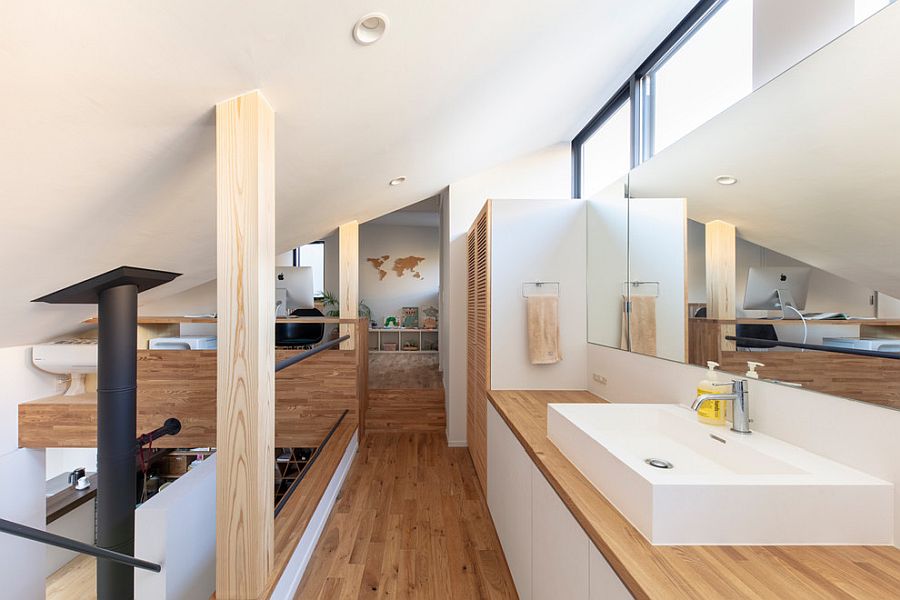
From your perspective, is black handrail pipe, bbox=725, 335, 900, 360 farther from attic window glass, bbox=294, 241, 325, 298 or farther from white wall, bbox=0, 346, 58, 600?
attic window glass, bbox=294, 241, 325, 298

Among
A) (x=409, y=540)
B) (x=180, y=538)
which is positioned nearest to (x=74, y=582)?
(x=409, y=540)

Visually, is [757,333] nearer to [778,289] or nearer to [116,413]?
[778,289]

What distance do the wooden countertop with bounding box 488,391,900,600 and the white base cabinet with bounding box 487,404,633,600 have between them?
2.3 inches

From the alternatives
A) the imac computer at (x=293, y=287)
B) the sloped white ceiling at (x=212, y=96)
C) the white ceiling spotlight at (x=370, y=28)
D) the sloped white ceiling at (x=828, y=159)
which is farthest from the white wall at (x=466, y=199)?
the white ceiling spotlight at (x=370, y=28)

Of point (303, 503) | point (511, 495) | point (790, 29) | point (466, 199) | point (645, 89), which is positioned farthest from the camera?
point (466, 199)

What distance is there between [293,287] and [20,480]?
234cm

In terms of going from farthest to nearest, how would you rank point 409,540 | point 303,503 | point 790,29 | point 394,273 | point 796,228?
point 394,273 → point 409,540 → point 303,503 → point 790,29 → point 796,228

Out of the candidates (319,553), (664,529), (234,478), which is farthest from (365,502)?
(664,529)

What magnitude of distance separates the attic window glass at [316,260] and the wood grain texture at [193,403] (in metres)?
3.20

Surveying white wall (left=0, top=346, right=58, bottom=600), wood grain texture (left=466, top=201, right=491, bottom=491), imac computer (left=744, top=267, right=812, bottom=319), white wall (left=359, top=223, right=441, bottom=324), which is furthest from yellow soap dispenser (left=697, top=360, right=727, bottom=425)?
white wall (left=359, top=223, right=441, bottom=324)

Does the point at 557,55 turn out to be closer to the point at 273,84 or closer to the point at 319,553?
the point at 273,84

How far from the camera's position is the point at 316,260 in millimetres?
6832

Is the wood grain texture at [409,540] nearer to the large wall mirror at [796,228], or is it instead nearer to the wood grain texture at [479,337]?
the wood grain texture at [479,337]

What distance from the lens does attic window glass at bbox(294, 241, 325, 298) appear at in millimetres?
6727
